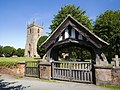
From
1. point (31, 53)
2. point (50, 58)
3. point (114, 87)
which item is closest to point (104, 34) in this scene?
point (50, 58)

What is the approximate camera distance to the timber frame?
10.3 meters

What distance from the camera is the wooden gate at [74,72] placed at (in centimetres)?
1043

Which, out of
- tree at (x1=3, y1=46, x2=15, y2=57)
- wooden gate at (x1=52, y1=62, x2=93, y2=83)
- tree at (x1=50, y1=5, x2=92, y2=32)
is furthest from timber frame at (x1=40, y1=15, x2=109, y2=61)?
tree at (x1=3, y1=46, x2=15, y2=57)

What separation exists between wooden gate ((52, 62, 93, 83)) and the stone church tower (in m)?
50.1

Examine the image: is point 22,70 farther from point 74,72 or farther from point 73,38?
point 73,38

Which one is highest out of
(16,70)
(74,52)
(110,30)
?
(110,30)

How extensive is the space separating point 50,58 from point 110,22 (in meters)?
19.1

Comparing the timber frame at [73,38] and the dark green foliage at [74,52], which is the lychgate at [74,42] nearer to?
the timber frame at [73,38]

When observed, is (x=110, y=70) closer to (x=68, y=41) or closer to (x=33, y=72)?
(x=68, y=41)

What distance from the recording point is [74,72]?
10953 mm

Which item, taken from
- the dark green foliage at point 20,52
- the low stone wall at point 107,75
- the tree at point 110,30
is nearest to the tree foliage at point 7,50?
the dark green foliage at point 20,52

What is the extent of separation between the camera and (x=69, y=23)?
11.3 metres

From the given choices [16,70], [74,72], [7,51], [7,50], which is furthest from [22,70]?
[7,50]

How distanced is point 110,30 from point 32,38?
3980 cm
